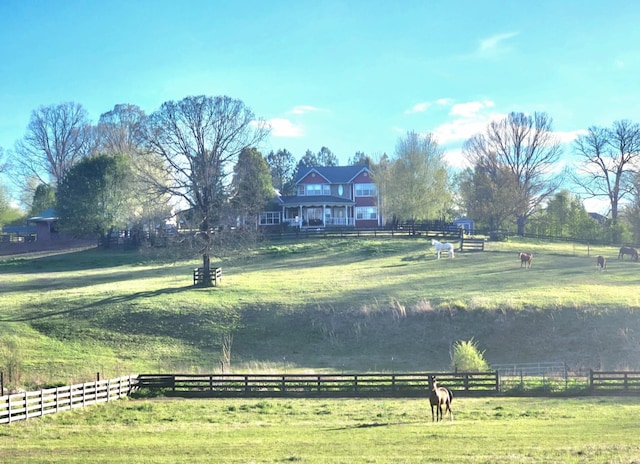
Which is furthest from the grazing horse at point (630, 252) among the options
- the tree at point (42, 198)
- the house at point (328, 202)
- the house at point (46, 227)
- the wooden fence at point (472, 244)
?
the tree at point (42, 198)

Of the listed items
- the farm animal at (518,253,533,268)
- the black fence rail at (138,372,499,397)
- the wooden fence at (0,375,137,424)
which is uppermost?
the farm animal at (518,253,533,268)

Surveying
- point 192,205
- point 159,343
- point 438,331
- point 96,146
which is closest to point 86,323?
point 159,343

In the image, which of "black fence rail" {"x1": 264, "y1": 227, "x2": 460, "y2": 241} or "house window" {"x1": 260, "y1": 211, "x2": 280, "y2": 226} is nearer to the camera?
"black fence rail" {"x1": 264, "y1": 227, "x2": 460, "y2": 241}

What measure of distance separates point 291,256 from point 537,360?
105 feet

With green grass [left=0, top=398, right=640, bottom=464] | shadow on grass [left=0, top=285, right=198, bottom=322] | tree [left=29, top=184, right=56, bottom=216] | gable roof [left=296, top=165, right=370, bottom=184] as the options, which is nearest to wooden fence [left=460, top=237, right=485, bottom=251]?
gable roof [left=296, top=165, right=370, bottom=184]

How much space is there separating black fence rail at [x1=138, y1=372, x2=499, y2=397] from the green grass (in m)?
1.50

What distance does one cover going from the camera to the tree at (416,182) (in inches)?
2813

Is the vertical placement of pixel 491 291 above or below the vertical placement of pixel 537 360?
above

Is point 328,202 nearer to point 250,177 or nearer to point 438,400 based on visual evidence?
point 250,177

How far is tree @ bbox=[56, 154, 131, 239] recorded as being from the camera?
2623 inches

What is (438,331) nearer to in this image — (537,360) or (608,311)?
(537,360)

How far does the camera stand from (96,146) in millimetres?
87812

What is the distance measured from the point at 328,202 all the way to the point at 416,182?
12176mm

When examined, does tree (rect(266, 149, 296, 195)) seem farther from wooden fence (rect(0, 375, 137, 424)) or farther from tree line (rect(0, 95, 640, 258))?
wooden fence (rect(0, 375, 137, 424))
